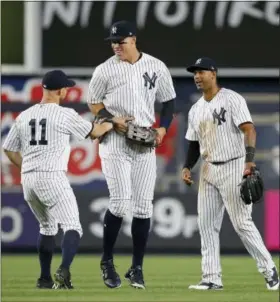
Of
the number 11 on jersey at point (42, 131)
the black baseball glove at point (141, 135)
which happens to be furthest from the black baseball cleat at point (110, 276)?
the number 11 on jersey at point (42, 131)

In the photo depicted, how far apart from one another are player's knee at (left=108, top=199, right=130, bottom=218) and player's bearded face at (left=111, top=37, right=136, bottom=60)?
101 centimetres

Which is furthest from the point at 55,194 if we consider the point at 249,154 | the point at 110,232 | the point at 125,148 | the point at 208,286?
the point at 249,154

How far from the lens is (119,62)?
9391 millimetres

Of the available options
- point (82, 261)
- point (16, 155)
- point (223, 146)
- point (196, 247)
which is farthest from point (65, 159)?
point (196, 247)

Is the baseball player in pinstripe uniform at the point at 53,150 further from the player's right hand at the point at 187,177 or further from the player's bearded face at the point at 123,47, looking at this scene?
the player's right hand at the point at 187,177

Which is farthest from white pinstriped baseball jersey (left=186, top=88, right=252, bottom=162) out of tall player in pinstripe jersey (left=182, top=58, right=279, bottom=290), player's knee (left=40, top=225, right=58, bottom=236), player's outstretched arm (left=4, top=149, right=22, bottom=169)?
player's outstretched arm (left=4, top=149, right=22, bottom=169)

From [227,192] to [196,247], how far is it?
5405mm

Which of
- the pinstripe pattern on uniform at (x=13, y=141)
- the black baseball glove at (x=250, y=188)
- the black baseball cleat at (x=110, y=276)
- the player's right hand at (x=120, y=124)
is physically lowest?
the black baseball cleat at (x=110, y=276)

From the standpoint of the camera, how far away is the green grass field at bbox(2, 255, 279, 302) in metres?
8.52

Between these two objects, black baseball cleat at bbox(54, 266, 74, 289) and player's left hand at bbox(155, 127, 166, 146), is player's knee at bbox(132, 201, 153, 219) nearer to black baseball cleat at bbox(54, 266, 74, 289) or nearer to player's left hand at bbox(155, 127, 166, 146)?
player's left hand at bbox(155, 127, 166, 146)

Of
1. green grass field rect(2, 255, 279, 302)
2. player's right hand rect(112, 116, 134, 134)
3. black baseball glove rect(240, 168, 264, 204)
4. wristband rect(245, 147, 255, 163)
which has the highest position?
player's right hand rect(112, 116, 134, 134)

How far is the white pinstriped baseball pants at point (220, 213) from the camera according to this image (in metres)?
9.05

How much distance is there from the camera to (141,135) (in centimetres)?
920

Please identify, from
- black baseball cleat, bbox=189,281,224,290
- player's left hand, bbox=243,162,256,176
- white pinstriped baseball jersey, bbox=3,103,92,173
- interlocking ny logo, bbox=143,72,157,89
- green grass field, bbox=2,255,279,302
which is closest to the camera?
green grass field, bbox=2,255,279,302
